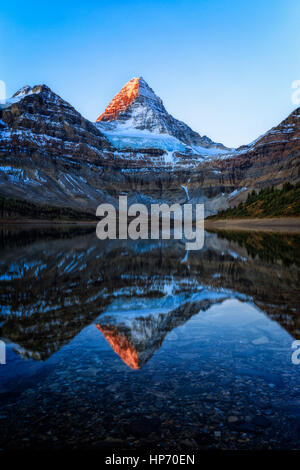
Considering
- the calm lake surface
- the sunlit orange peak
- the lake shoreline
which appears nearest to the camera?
the calm lake surface

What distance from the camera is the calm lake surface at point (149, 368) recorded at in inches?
155

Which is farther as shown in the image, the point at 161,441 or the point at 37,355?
the point at 37,355

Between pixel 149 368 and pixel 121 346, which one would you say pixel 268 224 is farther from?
pixel 149 368

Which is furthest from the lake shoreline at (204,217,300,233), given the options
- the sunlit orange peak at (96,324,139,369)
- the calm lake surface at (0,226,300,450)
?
the sunlit orange peak at (96,324,139,369)

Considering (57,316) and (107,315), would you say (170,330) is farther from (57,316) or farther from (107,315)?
(57,316)

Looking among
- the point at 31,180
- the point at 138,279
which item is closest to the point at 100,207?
the point at 31,180

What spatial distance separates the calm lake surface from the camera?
394 centimetres

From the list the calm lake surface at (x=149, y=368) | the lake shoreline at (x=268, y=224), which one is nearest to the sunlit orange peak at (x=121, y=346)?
the calm lake surface at (x=149, y=368)

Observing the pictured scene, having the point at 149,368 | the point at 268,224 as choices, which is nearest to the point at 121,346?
the point at 149,368

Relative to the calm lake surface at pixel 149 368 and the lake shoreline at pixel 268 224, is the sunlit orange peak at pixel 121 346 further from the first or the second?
the lake shoreline at pixel 268 224

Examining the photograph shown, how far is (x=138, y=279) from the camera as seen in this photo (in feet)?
48.5

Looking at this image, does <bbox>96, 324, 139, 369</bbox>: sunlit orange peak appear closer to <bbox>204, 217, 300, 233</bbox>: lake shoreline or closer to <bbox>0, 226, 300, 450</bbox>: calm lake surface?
<bbox>0, 226, 300, 450</bbox>: calm lake surface

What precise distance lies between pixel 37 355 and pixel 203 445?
3.97m

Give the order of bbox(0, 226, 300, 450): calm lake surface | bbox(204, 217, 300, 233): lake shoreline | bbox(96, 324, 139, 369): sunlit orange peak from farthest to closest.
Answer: bbox(204, 217, 300, 233): lake shoreline < bbox(96, 324, 139, 369): sunlit orange peak < bbox(0, 226, 300, 450): calm lake surface
